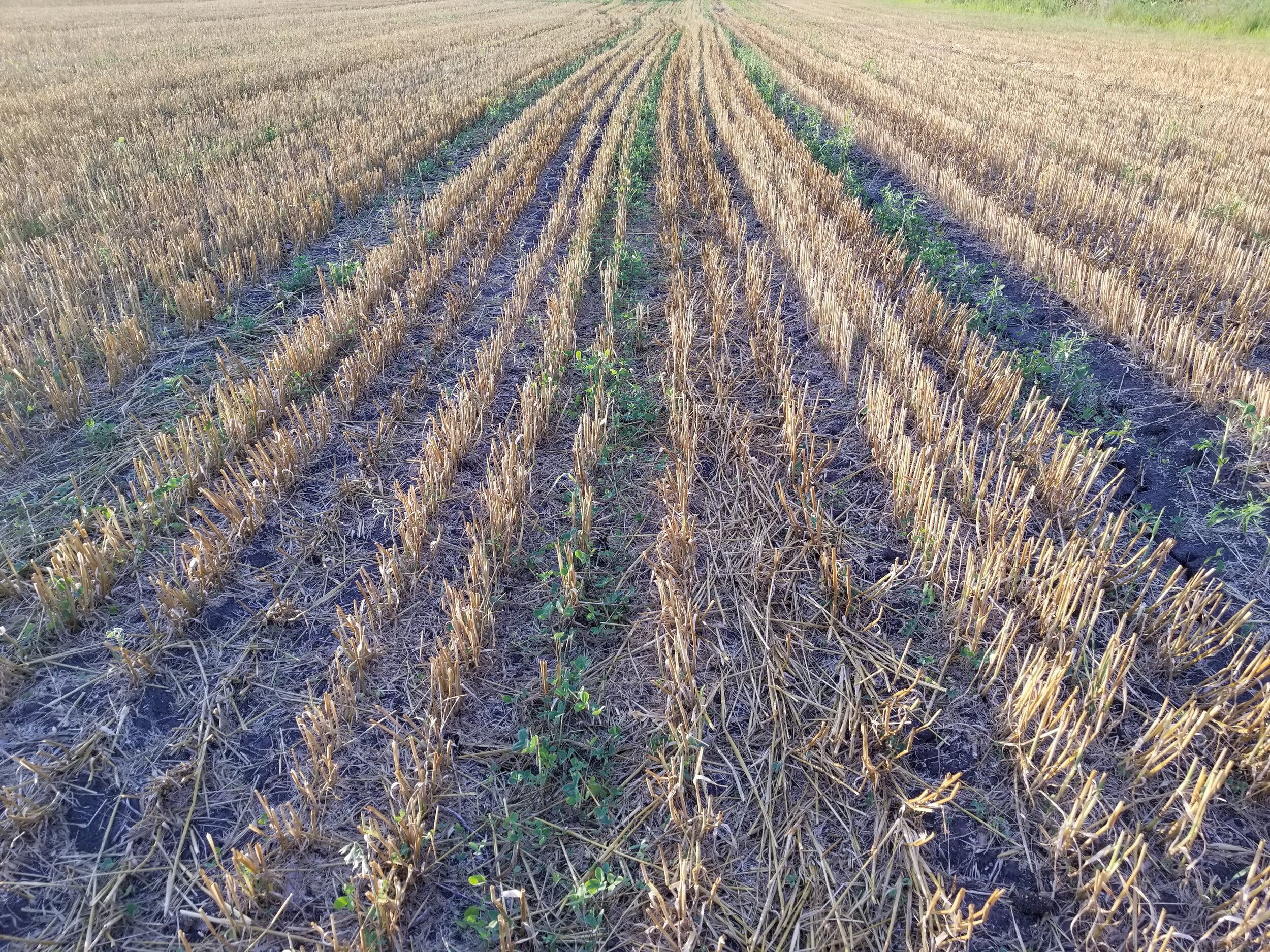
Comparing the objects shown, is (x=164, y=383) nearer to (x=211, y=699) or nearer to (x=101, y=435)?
(x=101, y=435)

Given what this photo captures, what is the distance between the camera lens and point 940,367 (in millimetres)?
4934

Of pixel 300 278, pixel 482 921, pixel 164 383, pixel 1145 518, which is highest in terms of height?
pixel 300 278

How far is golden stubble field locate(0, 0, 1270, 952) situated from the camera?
2.15 m

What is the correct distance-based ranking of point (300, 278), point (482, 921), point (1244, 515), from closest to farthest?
point (482, 921), point (1244, 515), point (300, 278)

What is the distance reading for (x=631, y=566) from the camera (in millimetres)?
3314

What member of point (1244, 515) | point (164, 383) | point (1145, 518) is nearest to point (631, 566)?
point (1145, 518)

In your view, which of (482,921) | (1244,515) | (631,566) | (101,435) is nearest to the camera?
(482,921)

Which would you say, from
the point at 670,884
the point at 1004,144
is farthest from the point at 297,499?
the point at 1004,144

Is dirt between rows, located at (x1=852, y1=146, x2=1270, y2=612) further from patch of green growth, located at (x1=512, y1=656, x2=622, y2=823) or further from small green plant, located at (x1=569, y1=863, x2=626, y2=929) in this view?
small green plant, located at (x1=569, y1=863, x2=626, y2=929)

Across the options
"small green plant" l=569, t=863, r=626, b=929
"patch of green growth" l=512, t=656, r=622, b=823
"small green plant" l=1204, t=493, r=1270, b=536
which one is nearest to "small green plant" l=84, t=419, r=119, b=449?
"patch of green growth" l=512, t=656, r=622, b=823

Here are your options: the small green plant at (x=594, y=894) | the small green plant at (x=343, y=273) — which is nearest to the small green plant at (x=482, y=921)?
the small green plant at (x=594, y=894)

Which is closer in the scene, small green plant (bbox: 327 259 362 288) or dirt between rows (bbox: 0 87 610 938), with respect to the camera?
dirt between rows (bbox: 0 87 610 938)

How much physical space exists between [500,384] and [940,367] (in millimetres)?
3136

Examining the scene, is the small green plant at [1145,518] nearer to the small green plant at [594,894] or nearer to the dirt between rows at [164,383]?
the small green plant at [594,894]
